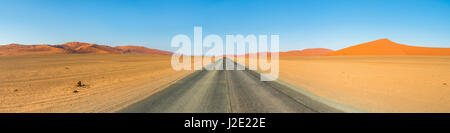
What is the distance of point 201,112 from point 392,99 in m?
8.02

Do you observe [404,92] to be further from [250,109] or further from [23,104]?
[23,104]

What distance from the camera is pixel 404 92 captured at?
8180 millimetres

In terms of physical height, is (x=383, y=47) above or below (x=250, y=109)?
above
